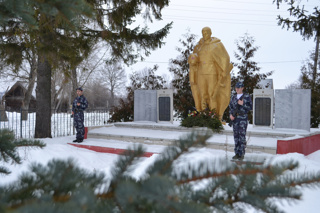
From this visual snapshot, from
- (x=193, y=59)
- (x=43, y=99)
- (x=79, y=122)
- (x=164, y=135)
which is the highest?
(x=193, y=59)

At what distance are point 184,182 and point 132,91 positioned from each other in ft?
50.7

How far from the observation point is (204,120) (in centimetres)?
1070

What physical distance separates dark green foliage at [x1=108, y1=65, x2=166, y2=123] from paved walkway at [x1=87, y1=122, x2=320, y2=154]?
2700 millimetres

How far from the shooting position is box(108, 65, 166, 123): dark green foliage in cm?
1521

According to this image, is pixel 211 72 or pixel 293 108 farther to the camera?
pixel 211 72

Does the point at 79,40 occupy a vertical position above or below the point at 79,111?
above

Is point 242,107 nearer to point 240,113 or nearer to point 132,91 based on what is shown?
point 240,113

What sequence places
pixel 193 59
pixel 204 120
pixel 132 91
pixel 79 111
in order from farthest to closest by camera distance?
pixel 132 91 → pixel 193 59 → pixel 204 120 → pixel 79 111

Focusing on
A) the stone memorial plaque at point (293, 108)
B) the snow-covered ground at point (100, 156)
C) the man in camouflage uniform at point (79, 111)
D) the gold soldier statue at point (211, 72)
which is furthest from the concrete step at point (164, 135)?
the gold soldier statue at point (211, 72)

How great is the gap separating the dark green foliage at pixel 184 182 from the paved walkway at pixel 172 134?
22.5 ft

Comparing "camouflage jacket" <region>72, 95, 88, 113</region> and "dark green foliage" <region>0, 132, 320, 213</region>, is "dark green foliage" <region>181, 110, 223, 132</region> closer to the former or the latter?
"camouflage jacket" <region>72, 95, 88, 113</region>

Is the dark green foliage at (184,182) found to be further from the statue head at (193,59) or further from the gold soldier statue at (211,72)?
the statue head at (193,59)

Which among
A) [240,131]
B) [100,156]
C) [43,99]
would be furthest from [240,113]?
[43,99]

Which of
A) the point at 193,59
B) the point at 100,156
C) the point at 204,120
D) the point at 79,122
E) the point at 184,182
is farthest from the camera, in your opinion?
the point at 193,59
